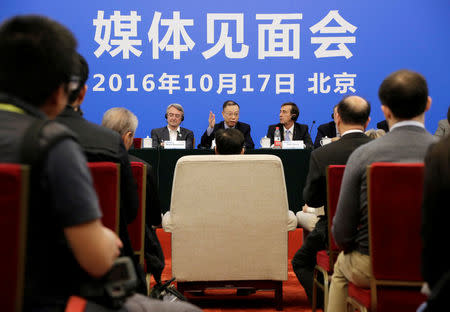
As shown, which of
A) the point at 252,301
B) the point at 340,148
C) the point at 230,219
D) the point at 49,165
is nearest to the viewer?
the point at 49,165

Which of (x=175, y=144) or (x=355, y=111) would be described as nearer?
(x=355, y=111)

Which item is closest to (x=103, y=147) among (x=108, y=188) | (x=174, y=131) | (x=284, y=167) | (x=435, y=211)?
(x=108, y=188)

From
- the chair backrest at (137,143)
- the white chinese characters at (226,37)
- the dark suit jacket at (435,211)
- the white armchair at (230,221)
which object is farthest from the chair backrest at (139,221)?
the white chinese characters at (226,37)

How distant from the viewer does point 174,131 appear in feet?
20.5

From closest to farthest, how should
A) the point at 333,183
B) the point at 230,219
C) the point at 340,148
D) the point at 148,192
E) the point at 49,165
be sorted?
1. the point at 49,165
2. the point at 333,183
3. the point at 148,192
4. the point at 340,148
5. the point at 230,219

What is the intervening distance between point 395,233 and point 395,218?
47mm

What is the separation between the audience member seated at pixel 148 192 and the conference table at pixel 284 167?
214cm

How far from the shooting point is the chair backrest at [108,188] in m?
1.62

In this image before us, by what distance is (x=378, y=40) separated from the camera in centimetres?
701

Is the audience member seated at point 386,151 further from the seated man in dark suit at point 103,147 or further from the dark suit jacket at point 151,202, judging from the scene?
the dark suit jacket at point 151,202

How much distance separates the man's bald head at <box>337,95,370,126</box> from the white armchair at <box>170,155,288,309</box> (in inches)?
16.6

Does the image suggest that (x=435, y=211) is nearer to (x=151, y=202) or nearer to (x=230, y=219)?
(x=151, y=202)

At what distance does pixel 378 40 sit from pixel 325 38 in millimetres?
719

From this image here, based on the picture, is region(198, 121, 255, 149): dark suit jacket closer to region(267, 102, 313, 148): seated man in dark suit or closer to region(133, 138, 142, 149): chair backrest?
region(267, 102, 313, 148): seated man in dark suit
